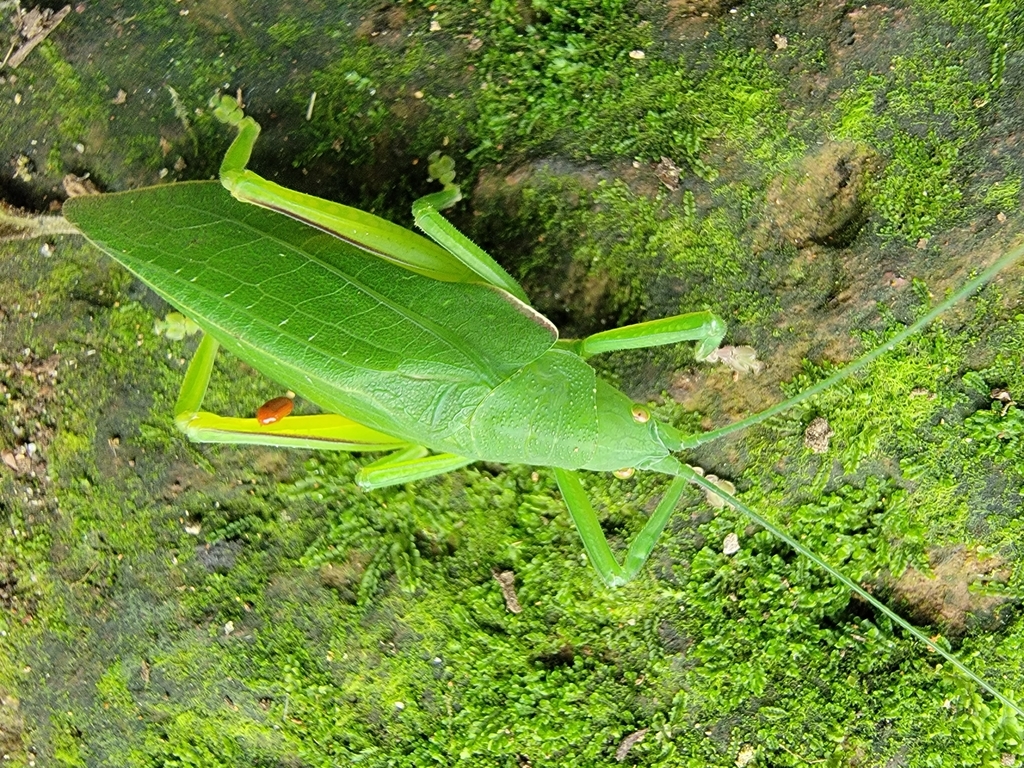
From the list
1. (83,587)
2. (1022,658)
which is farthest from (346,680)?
(1022,658)

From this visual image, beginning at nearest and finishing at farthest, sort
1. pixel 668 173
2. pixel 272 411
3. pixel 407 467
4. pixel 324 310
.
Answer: pixel 324 310
pixel 272 411
pixel 407 467
pixel 668 173

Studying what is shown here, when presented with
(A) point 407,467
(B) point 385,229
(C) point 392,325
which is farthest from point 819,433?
(B) point 385,229

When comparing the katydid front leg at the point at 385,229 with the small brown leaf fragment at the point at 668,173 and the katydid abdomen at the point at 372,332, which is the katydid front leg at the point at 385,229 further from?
the small brown leaf fragment at the point at 668,173

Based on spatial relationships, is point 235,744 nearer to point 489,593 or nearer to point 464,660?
point 464,660

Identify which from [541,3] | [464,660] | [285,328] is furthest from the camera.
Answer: [464,660]

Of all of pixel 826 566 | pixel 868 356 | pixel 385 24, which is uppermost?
pixel 385 24

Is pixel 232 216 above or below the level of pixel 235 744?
above

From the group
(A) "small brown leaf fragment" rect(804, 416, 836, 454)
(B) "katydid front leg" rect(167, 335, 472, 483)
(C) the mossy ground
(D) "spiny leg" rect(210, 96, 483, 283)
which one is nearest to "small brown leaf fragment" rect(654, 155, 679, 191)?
(C) the mossy ground

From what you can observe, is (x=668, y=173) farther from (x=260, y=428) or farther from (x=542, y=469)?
(x=260, y=428)
